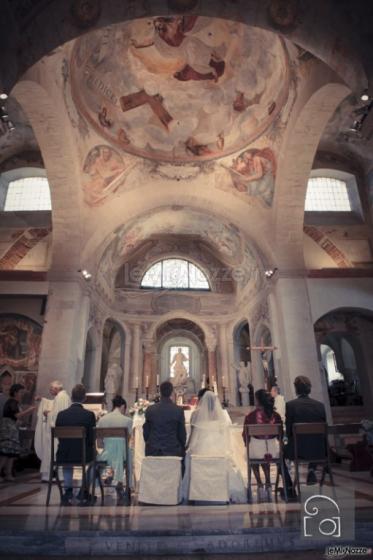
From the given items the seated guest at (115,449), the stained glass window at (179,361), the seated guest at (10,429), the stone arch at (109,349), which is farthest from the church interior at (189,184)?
the stone arch at (109,349)

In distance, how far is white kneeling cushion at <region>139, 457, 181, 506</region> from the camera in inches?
181

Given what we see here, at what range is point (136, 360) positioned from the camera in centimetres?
1791

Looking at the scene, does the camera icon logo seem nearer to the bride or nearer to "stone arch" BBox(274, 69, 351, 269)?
the bride

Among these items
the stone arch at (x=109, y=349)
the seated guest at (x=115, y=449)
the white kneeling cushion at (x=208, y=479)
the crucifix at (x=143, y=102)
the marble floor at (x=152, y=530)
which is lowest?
the marble floor at (x=152, y=530)

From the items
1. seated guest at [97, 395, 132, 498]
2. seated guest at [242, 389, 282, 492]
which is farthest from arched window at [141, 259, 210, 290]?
seated guest at [242, 389, 282, 492]

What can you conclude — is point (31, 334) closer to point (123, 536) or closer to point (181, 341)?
point (181, 341)

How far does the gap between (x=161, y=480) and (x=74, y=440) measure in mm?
1203

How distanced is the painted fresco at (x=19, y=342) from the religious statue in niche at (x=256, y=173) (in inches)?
347

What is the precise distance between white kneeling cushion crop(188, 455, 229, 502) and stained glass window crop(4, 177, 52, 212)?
12.8 m

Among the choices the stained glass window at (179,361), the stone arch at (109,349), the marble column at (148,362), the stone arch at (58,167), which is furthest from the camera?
the stone arch at (109,349)

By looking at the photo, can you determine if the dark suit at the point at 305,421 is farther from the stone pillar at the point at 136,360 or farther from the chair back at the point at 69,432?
the stone pillar at the point at 136,360

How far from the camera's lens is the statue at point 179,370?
18.8 metres

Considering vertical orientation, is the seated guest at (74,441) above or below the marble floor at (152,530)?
above

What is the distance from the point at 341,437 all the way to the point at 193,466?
8.73 metres
